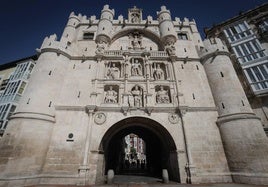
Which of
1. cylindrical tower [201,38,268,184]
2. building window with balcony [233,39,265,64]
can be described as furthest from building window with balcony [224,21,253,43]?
cylindrical tower [201,38,268,184]

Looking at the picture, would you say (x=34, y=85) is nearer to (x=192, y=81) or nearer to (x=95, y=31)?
(x=95, y=31)

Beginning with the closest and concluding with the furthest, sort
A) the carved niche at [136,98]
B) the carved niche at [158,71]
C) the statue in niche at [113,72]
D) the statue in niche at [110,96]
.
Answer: the carved niche at [136,98]
the statue in niche at [110,96]
the statue in niche at [113,72]
the carved niche at [158,71]

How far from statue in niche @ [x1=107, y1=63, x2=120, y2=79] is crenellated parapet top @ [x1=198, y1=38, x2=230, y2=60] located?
356 inches

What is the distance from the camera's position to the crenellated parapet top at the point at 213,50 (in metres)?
14.1

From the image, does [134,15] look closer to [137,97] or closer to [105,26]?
[105,26]

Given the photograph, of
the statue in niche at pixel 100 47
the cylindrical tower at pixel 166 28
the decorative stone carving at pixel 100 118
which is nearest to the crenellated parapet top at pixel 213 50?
the cylindrical tower at pixel 166 28

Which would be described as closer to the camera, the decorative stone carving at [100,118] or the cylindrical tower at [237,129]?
the cylindrical tower at [237,129]

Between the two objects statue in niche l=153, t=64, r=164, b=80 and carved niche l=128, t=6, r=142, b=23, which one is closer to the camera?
statue in niche l=153, t=64, r=164, b=80

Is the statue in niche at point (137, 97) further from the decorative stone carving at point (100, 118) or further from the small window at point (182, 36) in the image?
the small window at point (182, 36)

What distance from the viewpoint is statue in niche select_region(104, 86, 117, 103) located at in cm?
1262

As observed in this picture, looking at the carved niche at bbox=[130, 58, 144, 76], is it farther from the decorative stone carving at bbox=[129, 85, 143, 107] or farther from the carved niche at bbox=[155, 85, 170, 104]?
the carved niche at bbox=[155, 85, 170, 104]

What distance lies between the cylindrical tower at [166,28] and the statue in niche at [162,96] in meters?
6.58

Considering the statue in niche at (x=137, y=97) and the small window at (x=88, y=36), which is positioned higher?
the small window at (x=88, y=36)

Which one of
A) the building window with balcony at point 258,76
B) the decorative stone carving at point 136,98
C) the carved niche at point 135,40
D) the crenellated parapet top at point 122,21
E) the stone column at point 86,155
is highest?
the crenellated parapet top at point 122,21
